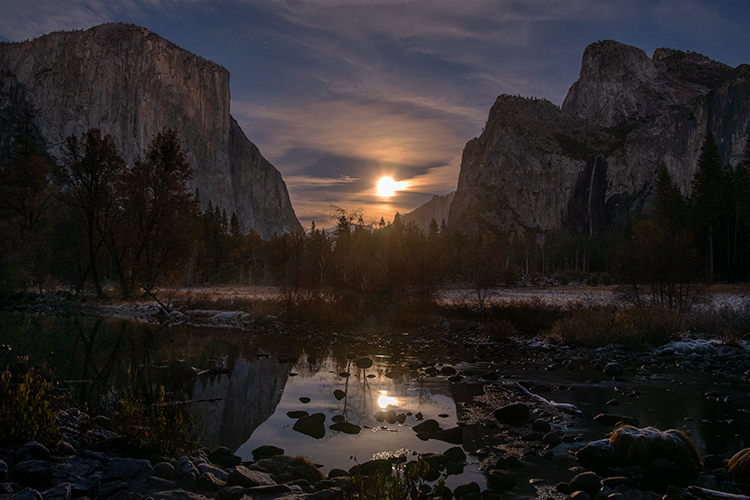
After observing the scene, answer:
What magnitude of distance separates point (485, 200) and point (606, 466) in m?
190

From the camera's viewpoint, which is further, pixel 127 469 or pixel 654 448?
pixel 654 448

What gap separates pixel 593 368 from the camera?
14.3 m

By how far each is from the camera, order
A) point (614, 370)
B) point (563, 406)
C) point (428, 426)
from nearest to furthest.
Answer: point (428, 426) → point (563, 406) → point (614, 370)

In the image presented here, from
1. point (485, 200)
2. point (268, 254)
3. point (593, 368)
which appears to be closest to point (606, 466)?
point (593, 368)

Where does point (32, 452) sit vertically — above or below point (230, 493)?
above

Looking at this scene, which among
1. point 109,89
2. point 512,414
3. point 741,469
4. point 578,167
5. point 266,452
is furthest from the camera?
point 578,167

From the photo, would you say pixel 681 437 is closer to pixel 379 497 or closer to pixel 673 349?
pixel 379 497

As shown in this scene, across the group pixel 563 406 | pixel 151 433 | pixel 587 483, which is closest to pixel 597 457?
pixel 587 483

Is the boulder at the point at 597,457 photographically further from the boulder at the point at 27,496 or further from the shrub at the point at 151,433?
the boulder at the point at 27,496

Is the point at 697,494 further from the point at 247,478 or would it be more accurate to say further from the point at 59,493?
the point at 59,493

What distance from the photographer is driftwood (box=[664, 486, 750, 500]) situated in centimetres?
548

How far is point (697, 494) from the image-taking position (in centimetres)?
566

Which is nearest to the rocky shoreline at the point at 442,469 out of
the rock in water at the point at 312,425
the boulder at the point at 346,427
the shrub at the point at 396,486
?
the shrub at the point at 396,486

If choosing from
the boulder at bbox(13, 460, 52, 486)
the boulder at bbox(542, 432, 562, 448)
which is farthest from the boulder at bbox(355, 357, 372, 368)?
the boulder at bbox(13, 460, 52, 486)
